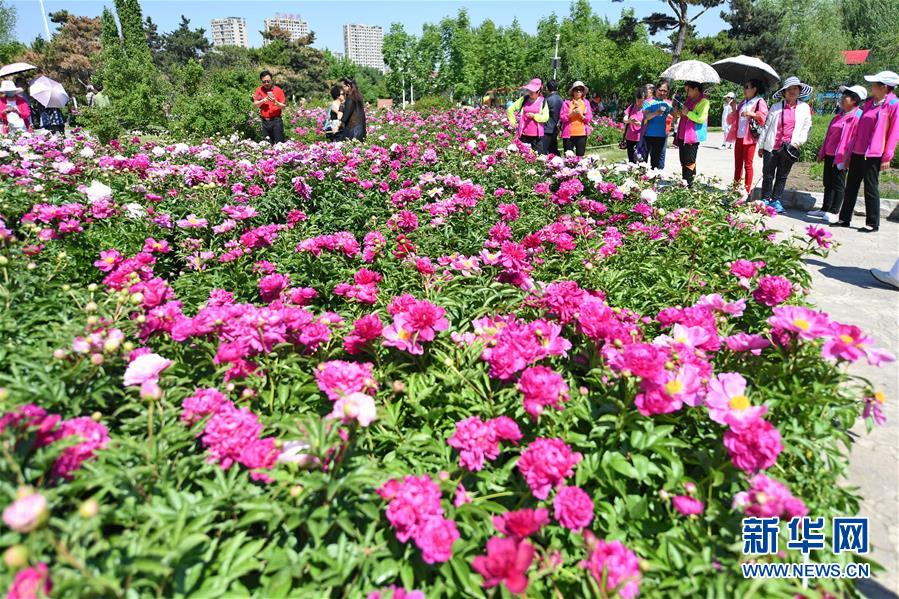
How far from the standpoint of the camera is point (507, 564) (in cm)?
111

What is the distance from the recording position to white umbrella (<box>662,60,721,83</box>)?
6.83 metres

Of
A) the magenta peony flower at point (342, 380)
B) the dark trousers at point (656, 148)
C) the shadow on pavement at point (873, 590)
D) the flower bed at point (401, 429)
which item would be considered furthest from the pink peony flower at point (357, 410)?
the dark trousers at point (656, 148)

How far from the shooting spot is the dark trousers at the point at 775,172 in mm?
6277

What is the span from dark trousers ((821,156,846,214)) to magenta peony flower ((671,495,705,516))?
6.37 metres

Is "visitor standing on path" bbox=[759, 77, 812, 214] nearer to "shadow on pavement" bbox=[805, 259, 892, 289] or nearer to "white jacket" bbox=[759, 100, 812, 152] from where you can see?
"white jacket" bbox=[759, 100, 812, 152]

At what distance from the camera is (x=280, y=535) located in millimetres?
1403

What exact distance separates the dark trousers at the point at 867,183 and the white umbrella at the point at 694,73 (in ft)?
6.72

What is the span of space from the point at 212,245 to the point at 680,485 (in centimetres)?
287

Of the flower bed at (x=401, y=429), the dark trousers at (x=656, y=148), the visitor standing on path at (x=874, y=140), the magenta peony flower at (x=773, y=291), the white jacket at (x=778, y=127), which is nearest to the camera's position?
the flower bed at (x=401, y=429)

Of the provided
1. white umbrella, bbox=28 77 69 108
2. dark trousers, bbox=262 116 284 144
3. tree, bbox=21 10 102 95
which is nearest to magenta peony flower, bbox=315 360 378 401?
dark trousers, bbox=262 116 284 144

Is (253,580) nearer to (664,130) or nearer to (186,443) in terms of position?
(186,443)

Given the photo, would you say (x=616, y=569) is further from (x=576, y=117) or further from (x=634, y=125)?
(x=634, y=125)

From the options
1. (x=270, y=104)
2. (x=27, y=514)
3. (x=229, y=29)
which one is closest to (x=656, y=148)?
(x=270, y=104)

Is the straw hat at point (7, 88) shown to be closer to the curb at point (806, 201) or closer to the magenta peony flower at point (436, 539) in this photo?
the magenta peony flower at point (436, 539)
